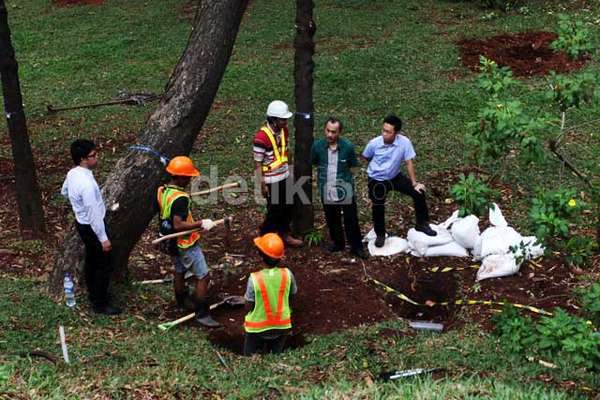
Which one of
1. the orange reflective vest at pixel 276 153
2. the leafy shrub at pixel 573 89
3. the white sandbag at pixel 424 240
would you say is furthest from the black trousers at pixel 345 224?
the leafy shrub at pixel 573 89

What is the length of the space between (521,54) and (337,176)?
8.46 m

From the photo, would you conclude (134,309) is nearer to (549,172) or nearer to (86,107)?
(549,172)

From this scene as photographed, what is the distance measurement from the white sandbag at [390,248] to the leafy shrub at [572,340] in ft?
12.6

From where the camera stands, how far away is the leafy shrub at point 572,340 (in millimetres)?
4746

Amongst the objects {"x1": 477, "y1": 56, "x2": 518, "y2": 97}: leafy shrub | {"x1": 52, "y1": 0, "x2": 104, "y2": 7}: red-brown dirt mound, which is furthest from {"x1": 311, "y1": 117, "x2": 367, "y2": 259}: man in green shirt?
{"x1": 52, "y1": 0, "x2": 104, "y2": 7}: red-brown dirt mound

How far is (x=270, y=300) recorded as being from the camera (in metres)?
6.45

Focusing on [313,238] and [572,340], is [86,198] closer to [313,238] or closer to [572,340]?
[313,238]

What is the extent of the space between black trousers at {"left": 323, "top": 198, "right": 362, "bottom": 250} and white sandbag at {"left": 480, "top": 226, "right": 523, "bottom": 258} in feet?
4.61

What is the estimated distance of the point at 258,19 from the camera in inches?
752

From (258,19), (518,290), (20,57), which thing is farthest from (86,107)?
(518,290)

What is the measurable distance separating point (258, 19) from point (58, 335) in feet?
44.5

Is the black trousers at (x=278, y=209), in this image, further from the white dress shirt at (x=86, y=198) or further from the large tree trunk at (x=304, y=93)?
the white dress shirt at (x=86, y=198)

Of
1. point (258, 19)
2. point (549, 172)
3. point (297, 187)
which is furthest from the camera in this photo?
point (258, 19)

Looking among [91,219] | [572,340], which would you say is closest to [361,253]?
[91,219]
